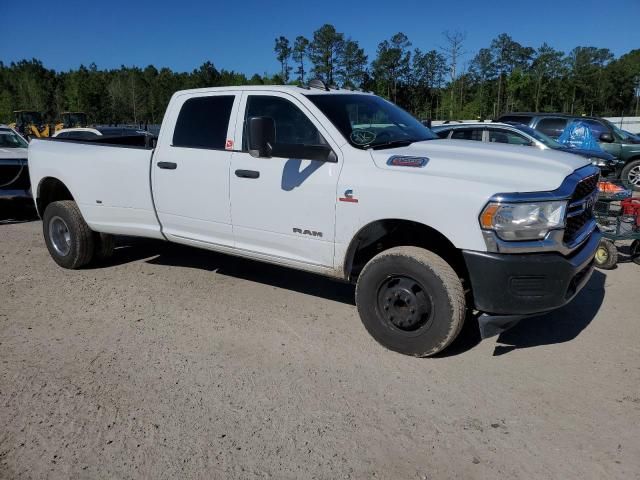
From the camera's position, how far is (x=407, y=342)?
3.90 m

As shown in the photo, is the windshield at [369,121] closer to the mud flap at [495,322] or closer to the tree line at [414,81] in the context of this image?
the mud flap at [495,322]

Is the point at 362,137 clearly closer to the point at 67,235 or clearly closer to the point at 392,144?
the point at 392,144

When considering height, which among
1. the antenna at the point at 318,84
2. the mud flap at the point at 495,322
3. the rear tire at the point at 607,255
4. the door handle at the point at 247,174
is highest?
the antenna at the point at 318,84

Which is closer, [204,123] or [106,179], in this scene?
[204,123]

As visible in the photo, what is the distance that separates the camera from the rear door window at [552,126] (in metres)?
13.0

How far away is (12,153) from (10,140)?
1841 mm

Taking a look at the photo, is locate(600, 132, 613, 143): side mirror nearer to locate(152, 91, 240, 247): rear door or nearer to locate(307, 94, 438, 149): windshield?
locate(307, 94, 438, 149): windshield

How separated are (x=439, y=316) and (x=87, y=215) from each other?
13.5 ft

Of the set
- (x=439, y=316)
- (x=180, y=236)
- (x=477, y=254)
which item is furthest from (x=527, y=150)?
(x=180, y=236)

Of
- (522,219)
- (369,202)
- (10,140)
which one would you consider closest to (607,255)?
(522,219)

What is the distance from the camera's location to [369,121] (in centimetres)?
471

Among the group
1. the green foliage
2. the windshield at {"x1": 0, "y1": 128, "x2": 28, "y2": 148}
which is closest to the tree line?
the green foliage

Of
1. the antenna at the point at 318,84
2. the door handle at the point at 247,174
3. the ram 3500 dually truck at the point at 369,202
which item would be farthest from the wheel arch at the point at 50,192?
the antenna at the point at 318,84

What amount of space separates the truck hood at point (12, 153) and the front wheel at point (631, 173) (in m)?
14.0
